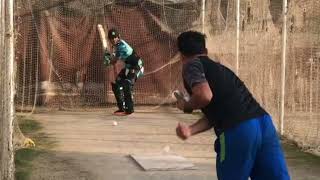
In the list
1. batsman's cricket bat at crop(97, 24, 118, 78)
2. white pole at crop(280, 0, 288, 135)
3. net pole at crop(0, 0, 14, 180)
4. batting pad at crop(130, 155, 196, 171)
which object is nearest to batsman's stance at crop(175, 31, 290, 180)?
net pole at crop(0, 0, 14, 180)

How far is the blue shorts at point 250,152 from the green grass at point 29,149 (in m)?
3.46

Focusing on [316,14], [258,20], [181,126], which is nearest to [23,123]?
[258,20]

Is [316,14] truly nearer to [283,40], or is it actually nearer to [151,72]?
[283,40]

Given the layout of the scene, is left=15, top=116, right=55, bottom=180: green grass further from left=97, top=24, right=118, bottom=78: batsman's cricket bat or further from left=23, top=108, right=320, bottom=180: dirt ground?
left=97, top=24, right=118, bottom=78: batsman's cricket bat

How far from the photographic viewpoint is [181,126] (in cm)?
464

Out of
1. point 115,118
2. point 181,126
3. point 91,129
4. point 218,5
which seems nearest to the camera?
point 181,126

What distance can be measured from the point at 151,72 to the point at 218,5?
2.25m

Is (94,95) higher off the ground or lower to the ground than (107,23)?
lower

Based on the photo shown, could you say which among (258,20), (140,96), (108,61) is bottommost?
(140,96)

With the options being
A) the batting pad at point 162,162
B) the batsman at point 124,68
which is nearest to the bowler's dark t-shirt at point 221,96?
the batting pad at point 162,162

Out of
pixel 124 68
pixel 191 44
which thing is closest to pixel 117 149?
pixel 124 68

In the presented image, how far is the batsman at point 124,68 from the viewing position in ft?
43.7

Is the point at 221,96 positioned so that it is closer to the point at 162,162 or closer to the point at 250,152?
the point at 250,152

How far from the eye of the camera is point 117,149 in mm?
9664
